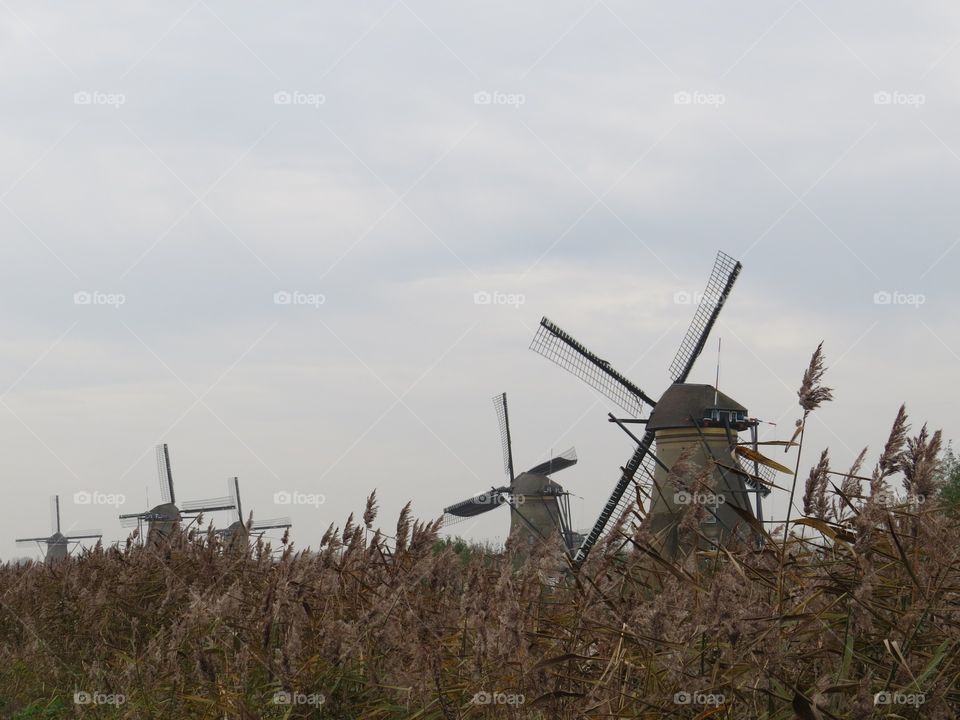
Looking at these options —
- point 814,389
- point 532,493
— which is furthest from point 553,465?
point 814,389

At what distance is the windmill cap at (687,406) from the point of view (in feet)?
84.3

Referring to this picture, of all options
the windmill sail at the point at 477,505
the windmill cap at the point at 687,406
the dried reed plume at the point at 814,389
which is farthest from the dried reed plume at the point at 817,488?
the windmill sail at the point at 477,505

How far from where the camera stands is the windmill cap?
25.7m

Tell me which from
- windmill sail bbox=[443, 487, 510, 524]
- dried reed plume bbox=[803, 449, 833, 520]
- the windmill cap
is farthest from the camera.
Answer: windmill sail bbox=[443, 487, 510, 524]

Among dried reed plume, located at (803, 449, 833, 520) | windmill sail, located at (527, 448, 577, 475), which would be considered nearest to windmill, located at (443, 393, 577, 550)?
windmill sail, located at (527, 448, 577, 475)

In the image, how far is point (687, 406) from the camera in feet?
85.0

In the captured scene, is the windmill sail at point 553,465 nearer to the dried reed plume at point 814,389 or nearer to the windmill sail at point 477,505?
the windmill sail at point 477,505

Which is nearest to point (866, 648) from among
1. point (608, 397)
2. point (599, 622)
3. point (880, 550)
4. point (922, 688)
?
point (922, 688)

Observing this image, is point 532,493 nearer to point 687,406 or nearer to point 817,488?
point 687,406

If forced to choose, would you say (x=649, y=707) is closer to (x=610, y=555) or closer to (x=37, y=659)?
(x=610, y=555)

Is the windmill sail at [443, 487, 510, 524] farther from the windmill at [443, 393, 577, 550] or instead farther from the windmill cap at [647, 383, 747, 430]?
the windmill cap at [647, 383, 747, 430]

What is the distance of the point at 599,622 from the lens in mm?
4637

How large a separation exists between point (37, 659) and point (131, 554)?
126cm

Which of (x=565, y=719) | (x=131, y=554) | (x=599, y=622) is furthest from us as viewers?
(x=131, y=554)
